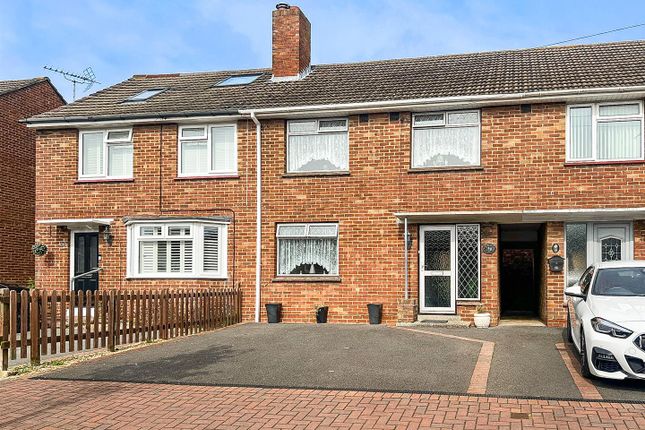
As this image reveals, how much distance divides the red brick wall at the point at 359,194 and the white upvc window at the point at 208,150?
0.22 metres

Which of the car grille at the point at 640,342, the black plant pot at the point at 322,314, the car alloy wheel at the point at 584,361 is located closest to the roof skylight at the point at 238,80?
the black plant pot at the point at 322,314

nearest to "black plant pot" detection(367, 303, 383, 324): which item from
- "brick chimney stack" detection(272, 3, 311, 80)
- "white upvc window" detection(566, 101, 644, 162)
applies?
"white upvc window" detection(566, 101, 644, 162)

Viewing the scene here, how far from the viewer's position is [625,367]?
7398mm

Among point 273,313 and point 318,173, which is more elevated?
point 318,173

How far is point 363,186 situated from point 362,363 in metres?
6.29

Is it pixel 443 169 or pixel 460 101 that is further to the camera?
pixel 443 169

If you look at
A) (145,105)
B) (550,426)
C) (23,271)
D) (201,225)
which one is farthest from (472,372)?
(23,271)

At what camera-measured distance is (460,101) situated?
14.2 meters

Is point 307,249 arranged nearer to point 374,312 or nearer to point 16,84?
point 374,312

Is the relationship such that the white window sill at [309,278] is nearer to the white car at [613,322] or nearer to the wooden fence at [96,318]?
the wooden fence at [96,318]

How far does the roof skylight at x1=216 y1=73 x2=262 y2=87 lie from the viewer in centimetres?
1855

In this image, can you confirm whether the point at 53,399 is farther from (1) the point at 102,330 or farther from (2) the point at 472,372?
(2) the point at 472,372

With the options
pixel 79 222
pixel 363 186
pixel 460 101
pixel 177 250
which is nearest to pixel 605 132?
pixel 460 101

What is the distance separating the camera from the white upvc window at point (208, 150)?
1591 centimetres
